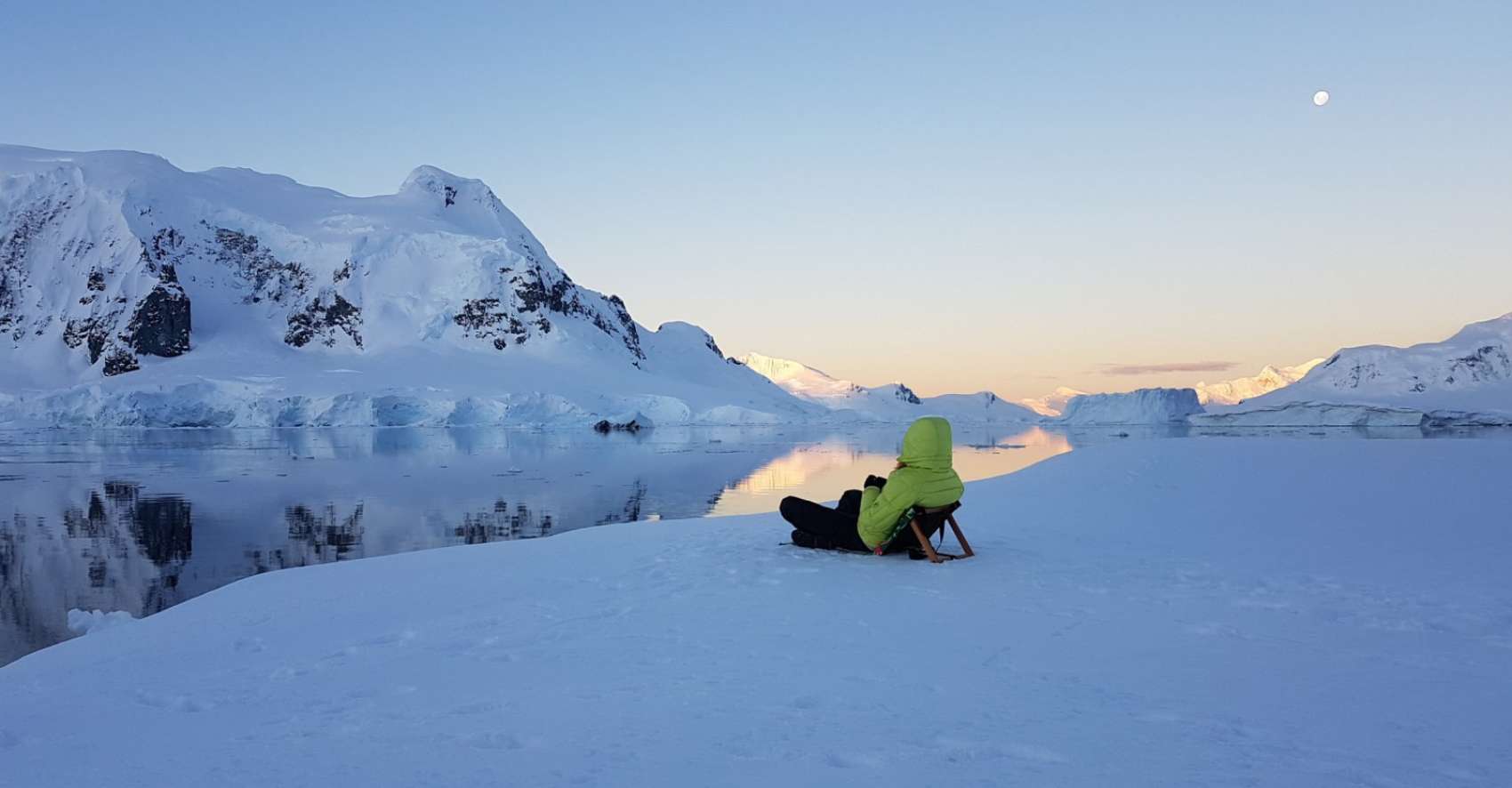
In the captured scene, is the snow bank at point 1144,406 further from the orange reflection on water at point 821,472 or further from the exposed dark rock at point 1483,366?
the orange reflection on water at point 821,472

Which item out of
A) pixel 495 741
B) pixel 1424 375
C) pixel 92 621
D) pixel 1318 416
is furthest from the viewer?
pixel 1424 375

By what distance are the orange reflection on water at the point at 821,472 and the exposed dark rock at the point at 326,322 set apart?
82.9 metres

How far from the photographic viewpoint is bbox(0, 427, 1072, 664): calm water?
29.8ft

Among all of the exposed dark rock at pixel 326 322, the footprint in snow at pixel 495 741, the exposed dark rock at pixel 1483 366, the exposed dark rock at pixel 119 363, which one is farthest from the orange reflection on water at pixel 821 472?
the exposed dark rock at pixel 119 363

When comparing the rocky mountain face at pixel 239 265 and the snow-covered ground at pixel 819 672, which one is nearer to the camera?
the snow-covered ground at pixel 819 672

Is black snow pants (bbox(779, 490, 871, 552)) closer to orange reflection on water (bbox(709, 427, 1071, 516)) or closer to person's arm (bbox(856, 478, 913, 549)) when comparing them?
person's arm (bbox(856, 478, 913, 549))

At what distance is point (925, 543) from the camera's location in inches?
280

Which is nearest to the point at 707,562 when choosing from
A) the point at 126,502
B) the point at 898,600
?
the point at 898,600

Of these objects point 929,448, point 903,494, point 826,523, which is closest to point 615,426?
point 826,523

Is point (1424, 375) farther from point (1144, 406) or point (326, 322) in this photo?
point (326, 322)

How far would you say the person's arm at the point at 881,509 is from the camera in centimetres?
716

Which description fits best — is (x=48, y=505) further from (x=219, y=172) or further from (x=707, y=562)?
(x=219, y=172)

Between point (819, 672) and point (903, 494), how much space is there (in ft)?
10.7

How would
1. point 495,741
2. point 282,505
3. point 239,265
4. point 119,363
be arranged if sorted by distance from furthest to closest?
point 239,265 < point 119,363 < point 282,505 < point 495,741
